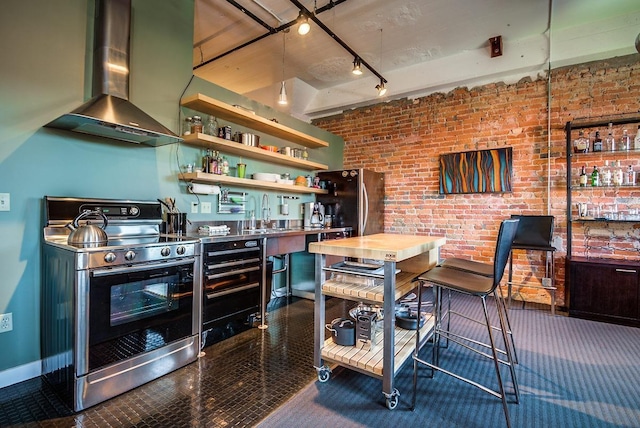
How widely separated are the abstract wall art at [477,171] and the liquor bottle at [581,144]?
2.16ft

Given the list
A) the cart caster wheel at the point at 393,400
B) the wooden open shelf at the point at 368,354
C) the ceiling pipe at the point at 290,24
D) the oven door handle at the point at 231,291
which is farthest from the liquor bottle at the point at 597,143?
the oven door handle at the point at 231,291

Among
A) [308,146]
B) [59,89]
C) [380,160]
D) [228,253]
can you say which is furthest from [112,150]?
[380,160]

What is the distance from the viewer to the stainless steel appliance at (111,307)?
5.81ft

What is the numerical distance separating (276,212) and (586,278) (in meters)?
3.68

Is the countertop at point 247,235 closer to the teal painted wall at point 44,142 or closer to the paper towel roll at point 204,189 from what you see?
the paper towel roll at point 204,189

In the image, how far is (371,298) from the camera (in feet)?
6.11

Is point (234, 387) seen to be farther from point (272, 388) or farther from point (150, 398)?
point (150, 398)

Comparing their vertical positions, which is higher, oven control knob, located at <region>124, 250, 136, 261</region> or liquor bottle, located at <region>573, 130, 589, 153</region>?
liquor bottle, located at <region>573, 130, 589, 153</region>

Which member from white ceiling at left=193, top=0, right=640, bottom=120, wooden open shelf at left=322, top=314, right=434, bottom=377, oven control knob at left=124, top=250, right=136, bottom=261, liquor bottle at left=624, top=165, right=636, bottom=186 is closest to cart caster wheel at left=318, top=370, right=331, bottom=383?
wooden open shelf at left=322, top=314, right=434, bottom=377

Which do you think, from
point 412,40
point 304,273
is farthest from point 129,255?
point 412,40

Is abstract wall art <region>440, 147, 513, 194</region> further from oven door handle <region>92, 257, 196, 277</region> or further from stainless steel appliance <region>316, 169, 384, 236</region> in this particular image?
oven door handle <region>92, 257, 196, 277</region>

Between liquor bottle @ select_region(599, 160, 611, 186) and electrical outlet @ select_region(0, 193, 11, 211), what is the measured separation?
18.0ft

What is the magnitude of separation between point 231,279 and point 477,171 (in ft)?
11.6

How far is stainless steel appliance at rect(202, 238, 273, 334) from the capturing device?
8.31ft
